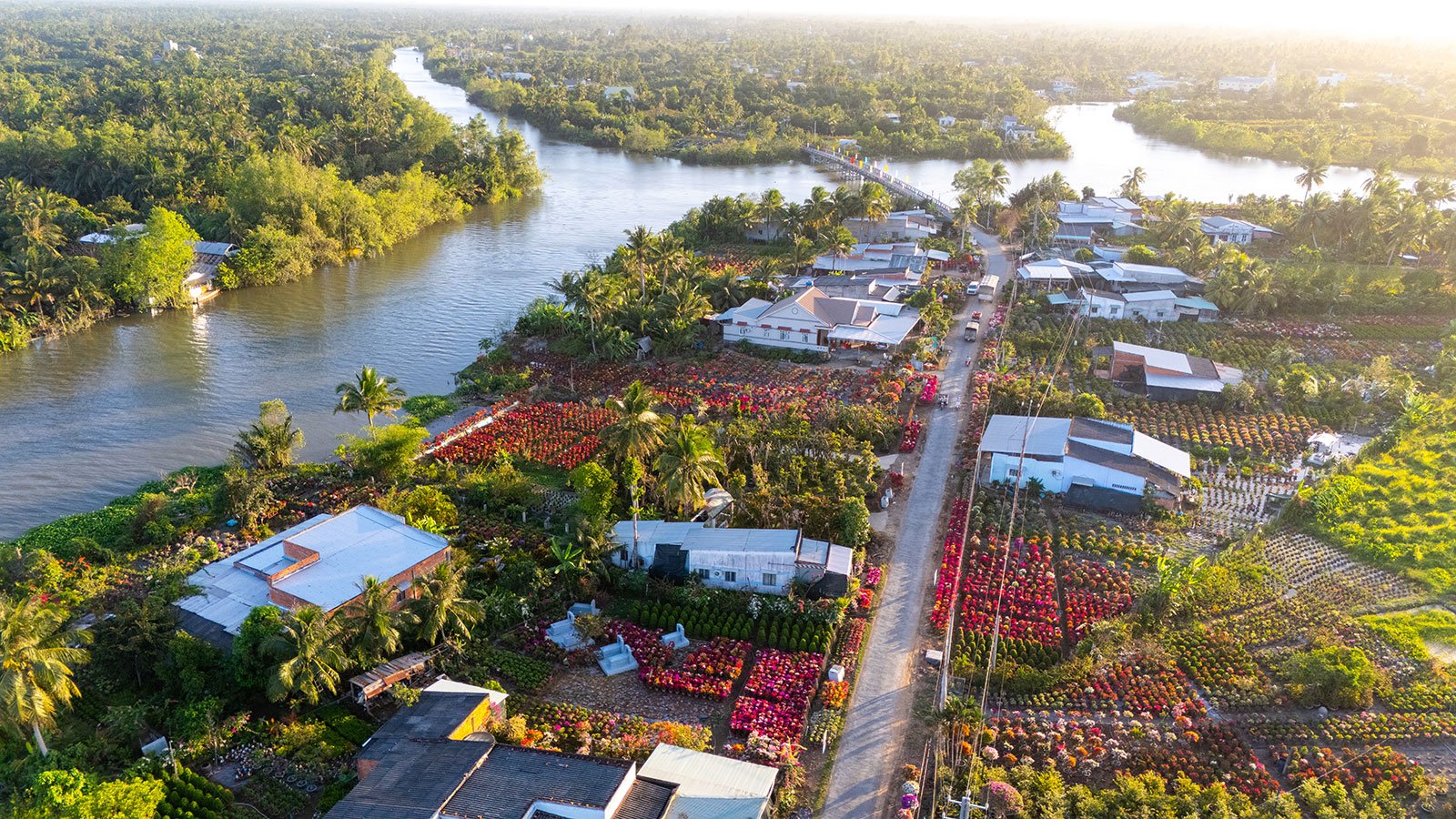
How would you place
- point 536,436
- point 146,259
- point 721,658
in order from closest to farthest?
point 721,658, point 536,436, point 146,259

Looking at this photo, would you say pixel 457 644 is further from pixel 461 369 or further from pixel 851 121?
pixel 851 121

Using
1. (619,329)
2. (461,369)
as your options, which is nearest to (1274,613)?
(619,329)

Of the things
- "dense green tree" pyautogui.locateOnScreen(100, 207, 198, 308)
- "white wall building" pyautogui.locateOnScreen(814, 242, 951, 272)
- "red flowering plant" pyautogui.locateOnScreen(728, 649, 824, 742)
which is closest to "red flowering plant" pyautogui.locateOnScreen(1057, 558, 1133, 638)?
"red flowering plant" pyautogui.locateOnScreen(728, 649, 824, 742)

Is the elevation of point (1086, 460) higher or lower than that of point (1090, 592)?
higher

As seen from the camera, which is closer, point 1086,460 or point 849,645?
point 849,645

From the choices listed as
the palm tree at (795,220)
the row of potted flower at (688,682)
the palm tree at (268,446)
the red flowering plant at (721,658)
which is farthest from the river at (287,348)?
the red flowering plant at (721,658)

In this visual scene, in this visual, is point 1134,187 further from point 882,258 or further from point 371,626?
point 371,626

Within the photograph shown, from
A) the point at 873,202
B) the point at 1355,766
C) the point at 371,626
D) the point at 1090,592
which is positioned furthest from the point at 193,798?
the point at 873,202
